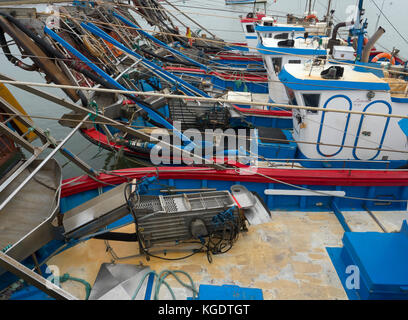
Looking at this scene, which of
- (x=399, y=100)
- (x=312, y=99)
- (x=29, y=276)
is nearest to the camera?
(x=29, y=276)

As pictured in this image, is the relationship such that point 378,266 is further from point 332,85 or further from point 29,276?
point 29,276

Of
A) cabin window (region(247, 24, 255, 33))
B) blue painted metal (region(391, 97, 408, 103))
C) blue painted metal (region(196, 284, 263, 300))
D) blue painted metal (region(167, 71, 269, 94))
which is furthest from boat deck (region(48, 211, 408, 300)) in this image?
cabin window (region(247, 24, 255, 33))

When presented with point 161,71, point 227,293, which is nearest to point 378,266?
point 227,293

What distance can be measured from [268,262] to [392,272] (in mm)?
1747

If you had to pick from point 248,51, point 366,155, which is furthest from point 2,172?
point 248,51

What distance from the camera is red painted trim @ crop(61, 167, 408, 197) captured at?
20.1 feet

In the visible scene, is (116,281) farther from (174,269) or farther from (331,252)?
(331,252)

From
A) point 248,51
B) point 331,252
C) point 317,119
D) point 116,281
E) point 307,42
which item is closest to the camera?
point 116,281

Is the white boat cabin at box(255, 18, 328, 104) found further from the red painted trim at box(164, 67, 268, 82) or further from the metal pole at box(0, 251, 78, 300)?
the metal pole at box(0, 251, 78, 300)

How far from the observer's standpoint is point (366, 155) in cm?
700

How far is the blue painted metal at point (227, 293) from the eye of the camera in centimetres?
412

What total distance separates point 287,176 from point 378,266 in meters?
2.53

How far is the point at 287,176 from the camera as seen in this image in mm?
6156

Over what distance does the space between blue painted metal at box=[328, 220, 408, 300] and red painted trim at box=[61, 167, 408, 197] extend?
1803 millimetres
